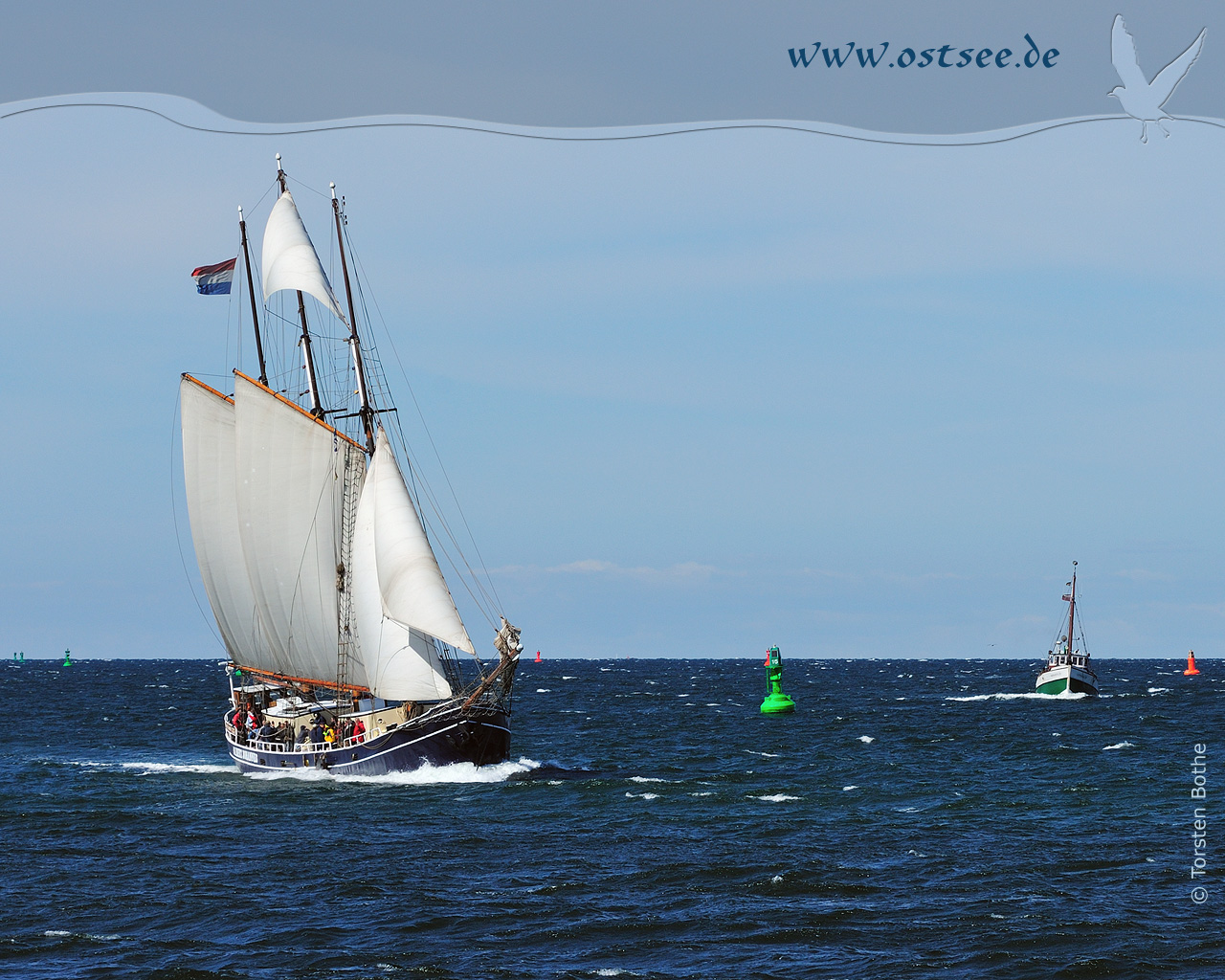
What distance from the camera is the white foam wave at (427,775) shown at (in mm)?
60688

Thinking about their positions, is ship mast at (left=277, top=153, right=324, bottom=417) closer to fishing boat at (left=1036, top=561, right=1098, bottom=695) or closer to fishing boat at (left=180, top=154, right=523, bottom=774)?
fishing boat at (left=180, top=154, right=523, bottom=774)

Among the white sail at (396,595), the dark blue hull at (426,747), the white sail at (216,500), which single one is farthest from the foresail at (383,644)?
the white sail at (216,500)

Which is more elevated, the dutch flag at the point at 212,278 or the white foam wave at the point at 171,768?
the dutch flag at the point at 212,278

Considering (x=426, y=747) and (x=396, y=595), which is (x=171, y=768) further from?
(x=396, y=595)

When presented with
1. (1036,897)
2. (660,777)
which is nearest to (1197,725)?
(660,777)

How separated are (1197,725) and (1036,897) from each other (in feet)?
229

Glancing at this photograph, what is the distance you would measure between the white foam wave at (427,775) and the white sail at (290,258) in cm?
2188

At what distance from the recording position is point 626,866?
4072cm

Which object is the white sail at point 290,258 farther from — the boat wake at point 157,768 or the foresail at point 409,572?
the boat wake at point 157,768

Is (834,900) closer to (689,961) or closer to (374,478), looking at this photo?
(689,961)

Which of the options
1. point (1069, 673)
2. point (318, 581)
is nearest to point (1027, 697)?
point (1069, 673)

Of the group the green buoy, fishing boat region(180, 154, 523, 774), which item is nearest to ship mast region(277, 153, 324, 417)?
fishing boat region(180, 154, 523, 774)

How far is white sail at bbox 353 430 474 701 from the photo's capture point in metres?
60.3

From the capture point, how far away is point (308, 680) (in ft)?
230
